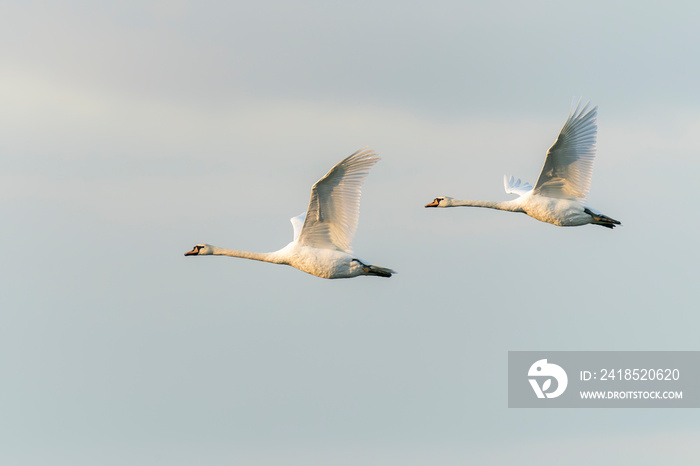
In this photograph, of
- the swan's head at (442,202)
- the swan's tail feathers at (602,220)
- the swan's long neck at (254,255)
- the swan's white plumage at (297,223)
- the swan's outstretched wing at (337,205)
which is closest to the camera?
the swan's outstretched wing at (337,205)

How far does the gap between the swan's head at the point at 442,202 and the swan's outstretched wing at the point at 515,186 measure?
5087 millimetres

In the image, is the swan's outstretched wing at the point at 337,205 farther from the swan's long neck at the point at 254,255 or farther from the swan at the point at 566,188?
the swan at the point at 566,188

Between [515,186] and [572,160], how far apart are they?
31.7 feet

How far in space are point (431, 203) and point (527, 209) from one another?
4424mm

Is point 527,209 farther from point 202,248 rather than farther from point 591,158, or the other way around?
point 202,248

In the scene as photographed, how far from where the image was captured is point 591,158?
48.5m

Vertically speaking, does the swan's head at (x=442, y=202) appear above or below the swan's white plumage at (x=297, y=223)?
above

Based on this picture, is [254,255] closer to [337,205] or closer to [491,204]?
[337,205]

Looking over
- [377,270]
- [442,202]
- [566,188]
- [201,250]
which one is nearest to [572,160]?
[566,188]

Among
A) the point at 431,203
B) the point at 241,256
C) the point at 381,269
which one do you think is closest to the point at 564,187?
the point at 431,203

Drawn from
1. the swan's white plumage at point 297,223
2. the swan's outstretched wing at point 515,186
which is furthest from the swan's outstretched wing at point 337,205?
the swan's outstretched wing at point 515,186

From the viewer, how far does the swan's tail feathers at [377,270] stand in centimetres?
4378

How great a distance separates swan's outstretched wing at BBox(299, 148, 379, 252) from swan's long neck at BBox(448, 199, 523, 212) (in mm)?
8288

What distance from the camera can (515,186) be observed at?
58.0m
